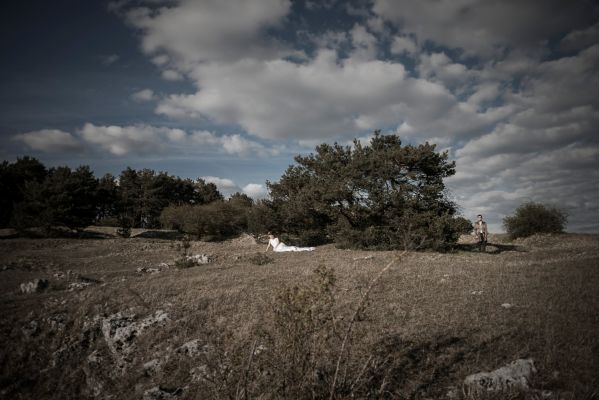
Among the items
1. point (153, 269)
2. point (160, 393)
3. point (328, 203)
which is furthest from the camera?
point (328, 203)

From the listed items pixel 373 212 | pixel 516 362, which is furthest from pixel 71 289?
pixel 373 212

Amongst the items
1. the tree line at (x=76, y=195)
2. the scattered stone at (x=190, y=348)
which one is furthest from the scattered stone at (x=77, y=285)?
the tree line at (x=76, y=195)

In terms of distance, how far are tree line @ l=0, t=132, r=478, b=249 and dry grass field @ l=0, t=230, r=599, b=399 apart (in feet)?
12.8

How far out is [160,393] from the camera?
5.13 m

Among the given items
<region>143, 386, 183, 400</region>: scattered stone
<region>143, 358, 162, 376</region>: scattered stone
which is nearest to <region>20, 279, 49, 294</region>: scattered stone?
<region>143, 358, 162, 376</region>: scattered stone

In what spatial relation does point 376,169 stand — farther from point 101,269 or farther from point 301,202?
point 101,269

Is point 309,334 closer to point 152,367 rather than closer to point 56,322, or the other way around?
point 152,367

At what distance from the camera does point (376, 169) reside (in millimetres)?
21859

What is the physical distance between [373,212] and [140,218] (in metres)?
58.9

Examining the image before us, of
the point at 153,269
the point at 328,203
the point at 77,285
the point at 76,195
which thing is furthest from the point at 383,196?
the point at 76,195

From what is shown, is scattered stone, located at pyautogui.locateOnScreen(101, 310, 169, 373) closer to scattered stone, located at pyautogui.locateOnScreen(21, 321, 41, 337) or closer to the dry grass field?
the dry grass field

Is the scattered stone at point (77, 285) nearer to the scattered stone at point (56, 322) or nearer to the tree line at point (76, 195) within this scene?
the scattered stone at point (56, 322)

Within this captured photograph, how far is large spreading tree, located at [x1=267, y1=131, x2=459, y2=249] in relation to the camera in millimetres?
19938

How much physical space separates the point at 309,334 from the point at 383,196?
18.5 metres
